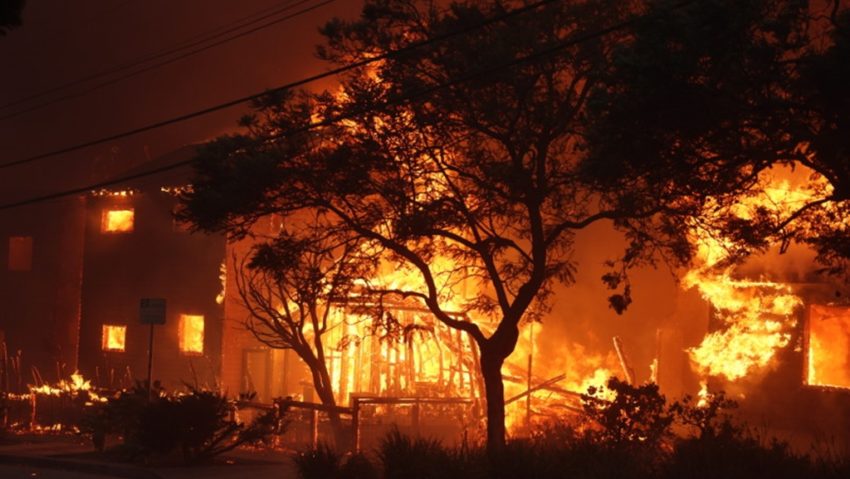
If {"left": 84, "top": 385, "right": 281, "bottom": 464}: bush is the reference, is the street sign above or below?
above

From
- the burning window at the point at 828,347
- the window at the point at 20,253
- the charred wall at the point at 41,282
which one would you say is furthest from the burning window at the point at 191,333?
the burning window at the point at 828,347

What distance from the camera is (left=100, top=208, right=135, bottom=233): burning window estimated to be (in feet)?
126

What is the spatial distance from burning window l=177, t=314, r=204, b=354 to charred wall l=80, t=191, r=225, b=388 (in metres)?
0.14

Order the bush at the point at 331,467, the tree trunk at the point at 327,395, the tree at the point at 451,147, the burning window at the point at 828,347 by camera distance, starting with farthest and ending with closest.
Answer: the tree trunk at the point at 327,395 < the burning window at the point at 828,347 < the tree at the point at 451,147 < the bush at the point at 331,467

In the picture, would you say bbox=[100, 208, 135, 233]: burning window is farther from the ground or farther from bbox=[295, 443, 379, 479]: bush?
bbox=[295, 443, 379, 479]: bush

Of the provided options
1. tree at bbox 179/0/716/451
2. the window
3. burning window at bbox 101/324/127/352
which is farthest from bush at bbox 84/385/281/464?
the window

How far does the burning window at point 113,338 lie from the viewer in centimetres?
3794

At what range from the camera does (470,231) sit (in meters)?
17.5

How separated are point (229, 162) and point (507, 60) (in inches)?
172

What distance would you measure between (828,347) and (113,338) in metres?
25.0

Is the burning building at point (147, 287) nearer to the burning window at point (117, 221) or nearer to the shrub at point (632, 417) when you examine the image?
the burning window at point (117, 221)

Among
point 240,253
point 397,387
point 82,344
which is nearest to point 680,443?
point 397,387

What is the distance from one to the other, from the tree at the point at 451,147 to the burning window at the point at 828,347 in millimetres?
6453

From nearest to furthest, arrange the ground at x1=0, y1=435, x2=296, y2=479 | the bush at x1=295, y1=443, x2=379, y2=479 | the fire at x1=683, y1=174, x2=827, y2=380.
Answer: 1. the bush at x1=295, y1=443, x2=379, y2=479
2. the ground at x1=0, y1=435, x2=296, y2=479
3. the fire at x1=683, y1=174, x2=827, y2=380
